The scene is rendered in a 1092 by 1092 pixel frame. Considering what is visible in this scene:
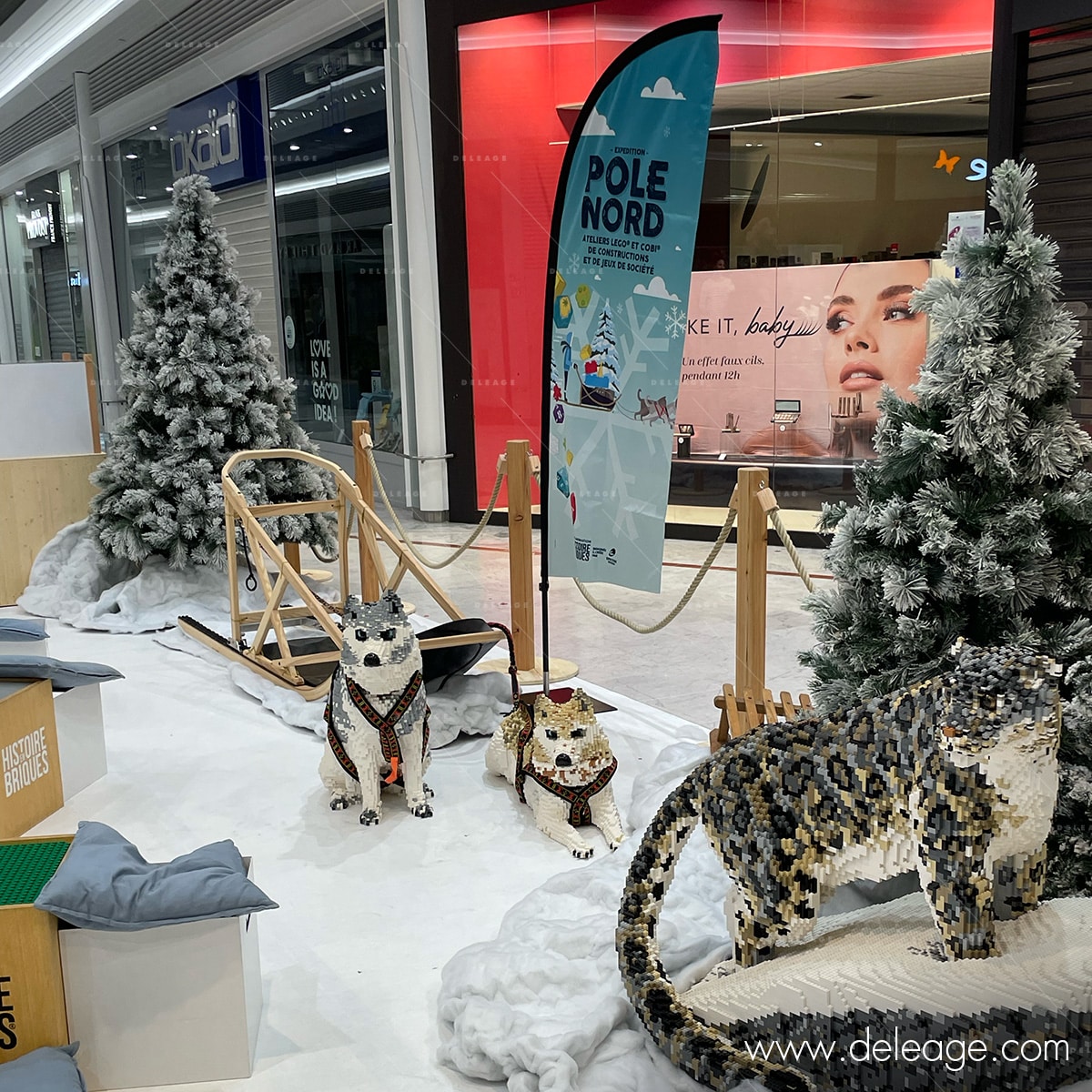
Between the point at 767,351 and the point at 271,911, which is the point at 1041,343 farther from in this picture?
the point at 767,351

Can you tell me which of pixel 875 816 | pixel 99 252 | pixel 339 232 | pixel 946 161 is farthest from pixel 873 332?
pixel 99 252

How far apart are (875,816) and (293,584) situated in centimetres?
322

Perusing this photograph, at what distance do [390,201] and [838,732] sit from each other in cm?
754

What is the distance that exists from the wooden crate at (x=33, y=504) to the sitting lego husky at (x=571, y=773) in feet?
14.8

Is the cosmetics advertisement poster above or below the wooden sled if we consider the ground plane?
above

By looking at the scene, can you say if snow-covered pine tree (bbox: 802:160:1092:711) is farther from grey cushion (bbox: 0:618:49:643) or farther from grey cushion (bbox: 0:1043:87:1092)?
grey cushion (bbox: 0:618:49:643)

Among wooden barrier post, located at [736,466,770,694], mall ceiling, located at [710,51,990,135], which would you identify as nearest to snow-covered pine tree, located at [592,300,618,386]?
wooden barrier post, located at [736,466,770,694]

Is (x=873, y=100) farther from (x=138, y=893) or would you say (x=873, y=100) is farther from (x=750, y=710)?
(x=138, y=893)

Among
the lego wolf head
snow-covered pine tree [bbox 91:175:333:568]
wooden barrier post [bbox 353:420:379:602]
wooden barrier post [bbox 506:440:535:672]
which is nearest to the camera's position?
the lego wolf head

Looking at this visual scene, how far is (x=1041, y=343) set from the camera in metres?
2.36

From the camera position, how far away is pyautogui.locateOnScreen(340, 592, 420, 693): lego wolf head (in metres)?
3.37

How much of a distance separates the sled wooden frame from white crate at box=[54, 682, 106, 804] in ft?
2.99

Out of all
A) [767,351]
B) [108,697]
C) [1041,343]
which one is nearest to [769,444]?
[767,351]

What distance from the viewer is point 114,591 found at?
6.38 m
